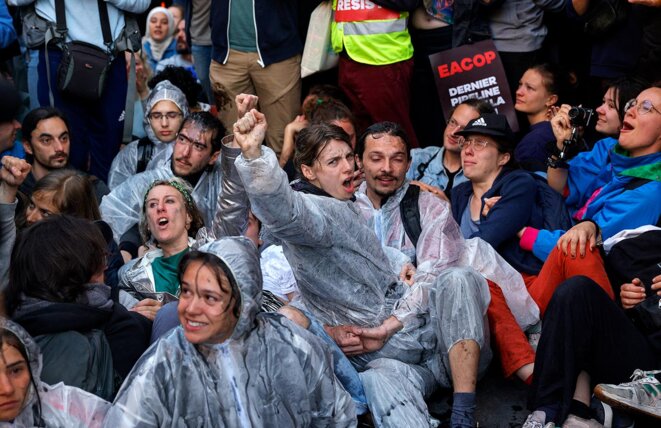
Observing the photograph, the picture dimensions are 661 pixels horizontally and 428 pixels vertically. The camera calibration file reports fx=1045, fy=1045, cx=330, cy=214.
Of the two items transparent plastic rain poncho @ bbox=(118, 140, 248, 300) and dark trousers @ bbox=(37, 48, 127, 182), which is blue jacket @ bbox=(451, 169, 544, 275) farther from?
dark trousers @ bbox=(37, 48, 127, 182)

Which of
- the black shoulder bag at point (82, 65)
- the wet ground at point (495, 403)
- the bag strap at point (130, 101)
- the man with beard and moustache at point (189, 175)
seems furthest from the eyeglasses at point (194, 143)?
the wet ground at point (495, 403)

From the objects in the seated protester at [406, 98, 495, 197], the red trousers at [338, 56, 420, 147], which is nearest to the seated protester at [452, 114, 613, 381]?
the seated protester at [406, 98, 495, 197]

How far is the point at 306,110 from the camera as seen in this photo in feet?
22.3

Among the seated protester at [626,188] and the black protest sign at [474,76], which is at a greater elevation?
the black protest sign at [474,76]

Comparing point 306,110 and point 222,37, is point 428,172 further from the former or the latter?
point 222,37

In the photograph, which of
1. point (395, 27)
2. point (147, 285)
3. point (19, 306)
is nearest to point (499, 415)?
point (147, 285)

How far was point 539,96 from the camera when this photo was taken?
6488 millimetres

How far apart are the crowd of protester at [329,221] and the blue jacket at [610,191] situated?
0.5 inches

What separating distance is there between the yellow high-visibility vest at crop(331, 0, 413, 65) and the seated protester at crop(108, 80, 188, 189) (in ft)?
3.98

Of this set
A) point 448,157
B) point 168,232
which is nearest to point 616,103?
point 448,157

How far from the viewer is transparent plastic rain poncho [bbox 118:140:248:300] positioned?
4.69 meters

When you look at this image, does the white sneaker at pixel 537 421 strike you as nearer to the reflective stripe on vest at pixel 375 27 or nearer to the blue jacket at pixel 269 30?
the reflective stripe on vest at pixel 375 27

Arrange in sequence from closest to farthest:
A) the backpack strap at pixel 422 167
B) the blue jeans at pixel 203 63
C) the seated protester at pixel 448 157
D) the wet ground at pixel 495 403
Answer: the wet ground at pixel 495 403, the seated protester at pixel 448 157, the backpack strap at pixel 422 167, the blue jeans at pixel 203 63

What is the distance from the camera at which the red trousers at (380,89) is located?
6766mm
